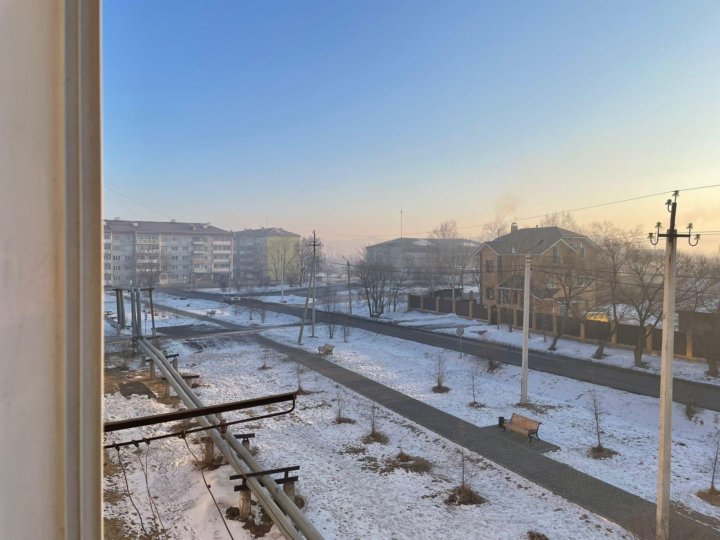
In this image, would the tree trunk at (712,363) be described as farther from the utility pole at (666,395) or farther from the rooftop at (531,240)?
the utility pole at (666,395)

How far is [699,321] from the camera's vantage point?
11953 millimetres

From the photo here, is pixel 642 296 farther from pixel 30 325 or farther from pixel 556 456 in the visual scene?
pixel 30 325

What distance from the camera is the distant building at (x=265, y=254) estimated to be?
43531 mm

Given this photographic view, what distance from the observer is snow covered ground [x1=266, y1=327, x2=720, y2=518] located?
21.3 feet

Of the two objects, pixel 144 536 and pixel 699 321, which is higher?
pixel 699 321

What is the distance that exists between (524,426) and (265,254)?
132 feet

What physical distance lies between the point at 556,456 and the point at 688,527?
1.99 m

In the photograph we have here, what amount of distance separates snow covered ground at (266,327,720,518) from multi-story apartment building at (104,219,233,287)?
73.2 feet

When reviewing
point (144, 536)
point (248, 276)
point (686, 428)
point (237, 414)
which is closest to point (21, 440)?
point (144, 536)

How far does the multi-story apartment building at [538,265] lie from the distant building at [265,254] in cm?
2454

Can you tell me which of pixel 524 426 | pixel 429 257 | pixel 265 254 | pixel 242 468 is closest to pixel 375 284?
pixel 429 257

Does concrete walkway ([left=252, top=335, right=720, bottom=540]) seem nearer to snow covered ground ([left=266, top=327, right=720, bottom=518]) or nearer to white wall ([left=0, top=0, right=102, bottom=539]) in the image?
snow covered ground ([left=266, top=327, right=720, bottom=518])

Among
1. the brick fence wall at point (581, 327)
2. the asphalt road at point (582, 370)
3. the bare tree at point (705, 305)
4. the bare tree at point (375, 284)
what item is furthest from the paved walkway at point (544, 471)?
the bare tree at point (375, 284)

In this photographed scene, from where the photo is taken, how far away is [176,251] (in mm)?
39938
